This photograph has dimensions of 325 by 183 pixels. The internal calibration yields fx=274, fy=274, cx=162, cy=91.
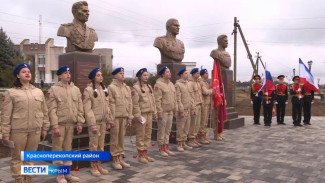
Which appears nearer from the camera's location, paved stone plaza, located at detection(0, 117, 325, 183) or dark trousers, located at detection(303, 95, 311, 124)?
paved stone plaza, located at detection(0, 117, 325, 183)

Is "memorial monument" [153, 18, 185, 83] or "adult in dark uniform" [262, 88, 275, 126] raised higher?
"memorial monument" [153, 18, 185, 83]

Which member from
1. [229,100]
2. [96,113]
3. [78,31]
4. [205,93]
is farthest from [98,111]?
[229,100]

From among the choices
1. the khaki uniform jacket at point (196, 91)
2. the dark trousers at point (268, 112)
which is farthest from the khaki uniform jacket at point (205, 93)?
the dark trousers at point (268, 112)

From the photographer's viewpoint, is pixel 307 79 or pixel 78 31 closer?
pixel 78 31

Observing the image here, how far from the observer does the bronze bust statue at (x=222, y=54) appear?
1012 cm

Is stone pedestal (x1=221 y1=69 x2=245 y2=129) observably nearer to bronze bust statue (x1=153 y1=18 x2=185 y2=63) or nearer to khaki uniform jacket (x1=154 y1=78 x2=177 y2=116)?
bronze bust statue (x1=153 y1=18 x2=185 y2=63)

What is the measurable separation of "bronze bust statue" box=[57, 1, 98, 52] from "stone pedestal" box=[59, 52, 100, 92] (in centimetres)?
20

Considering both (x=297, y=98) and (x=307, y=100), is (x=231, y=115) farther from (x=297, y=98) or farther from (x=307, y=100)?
(x=307, y=100)

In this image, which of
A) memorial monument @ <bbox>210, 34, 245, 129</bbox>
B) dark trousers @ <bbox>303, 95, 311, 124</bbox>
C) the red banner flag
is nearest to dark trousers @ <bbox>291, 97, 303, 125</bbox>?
dark trousers @ <bbox>303, 95, 311, 124</bbox>

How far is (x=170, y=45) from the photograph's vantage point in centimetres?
790

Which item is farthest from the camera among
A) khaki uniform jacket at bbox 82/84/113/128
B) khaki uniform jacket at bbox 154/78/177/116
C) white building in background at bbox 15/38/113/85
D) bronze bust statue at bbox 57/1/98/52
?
white building in background at bbox 15/38/113/85

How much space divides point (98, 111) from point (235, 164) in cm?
277

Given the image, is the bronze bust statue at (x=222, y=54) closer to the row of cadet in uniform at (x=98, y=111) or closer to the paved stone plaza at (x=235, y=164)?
the row of cadet in uniform at (x=98, y=111)

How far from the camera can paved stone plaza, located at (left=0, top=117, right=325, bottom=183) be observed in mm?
4414
